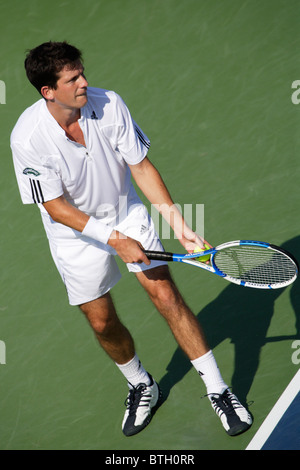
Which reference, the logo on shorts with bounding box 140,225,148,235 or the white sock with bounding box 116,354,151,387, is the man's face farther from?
the white sock with bounding box 116,354,151,387

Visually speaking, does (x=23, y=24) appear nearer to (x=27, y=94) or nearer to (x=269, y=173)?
(x=27, y=94)

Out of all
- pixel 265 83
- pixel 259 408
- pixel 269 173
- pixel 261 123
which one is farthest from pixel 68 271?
pixel 265 83

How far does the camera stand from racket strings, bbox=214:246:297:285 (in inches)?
193

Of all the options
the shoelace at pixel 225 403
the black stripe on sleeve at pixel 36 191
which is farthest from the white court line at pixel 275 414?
the black stripe on sleeve at pixel 36 191

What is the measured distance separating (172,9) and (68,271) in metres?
4.93

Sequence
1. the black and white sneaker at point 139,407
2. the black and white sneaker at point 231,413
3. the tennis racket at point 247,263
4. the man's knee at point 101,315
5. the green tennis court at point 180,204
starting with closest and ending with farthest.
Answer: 1. the tennis racket at point 247,263
2. the black and white sneaker at point 231,413
3. the man's knee at point 101,315
4. the black and white sneaker at point 139,407
5. the green tennis court at point 180,204

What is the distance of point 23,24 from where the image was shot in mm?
9406

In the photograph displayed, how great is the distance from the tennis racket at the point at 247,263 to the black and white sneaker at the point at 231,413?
0.76 metres

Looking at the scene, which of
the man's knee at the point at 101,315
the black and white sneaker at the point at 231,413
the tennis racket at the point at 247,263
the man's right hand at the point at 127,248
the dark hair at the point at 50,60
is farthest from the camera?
the man's knee at the point at 101,315

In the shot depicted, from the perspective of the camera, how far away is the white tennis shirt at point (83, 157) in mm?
4594

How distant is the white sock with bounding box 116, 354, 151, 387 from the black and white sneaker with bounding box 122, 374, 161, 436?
0.03 m

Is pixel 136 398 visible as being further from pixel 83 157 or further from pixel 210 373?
pixel 83 157

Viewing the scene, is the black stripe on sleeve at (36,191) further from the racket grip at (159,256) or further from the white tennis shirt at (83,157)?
the racket grip at (159,256)
